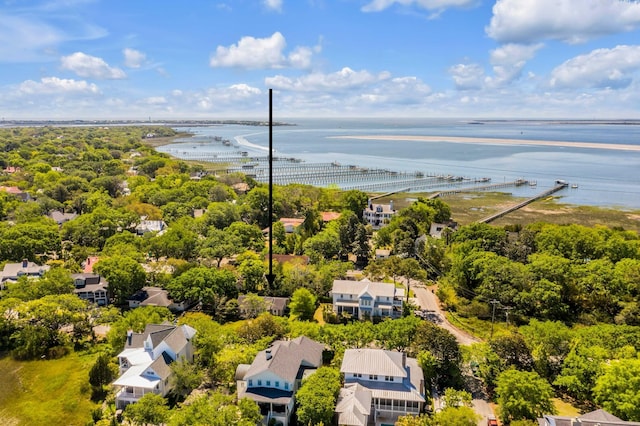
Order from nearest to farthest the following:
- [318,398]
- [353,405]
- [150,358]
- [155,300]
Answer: [318,398] → [353,405] → [150,358] → [155,300]

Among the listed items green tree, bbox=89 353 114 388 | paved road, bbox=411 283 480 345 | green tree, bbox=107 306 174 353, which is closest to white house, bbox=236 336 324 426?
green tree, bbox=89 353 114 388

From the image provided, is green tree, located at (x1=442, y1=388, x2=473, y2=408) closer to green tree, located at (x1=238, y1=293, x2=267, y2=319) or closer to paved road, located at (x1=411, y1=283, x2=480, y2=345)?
paved road, located at (x1=411, y1=283, x2=480, y2=345)

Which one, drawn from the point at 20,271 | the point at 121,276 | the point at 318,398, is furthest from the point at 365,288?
the point at 20,271

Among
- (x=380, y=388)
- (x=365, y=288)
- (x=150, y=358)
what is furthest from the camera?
Result: (x=365, y=288)

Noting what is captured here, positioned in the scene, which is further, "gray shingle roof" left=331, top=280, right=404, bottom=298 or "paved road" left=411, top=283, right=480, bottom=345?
"gray shingle roof" left=331, top=280, right=404, bottom=298

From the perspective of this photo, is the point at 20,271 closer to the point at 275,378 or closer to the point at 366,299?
the point at 275,378

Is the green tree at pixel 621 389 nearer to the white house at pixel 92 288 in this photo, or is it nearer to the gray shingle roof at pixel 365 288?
the gray shingle roof at pixel 365 288

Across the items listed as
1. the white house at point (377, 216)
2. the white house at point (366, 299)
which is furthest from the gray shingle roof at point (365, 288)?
the white house at point (377, 216)
